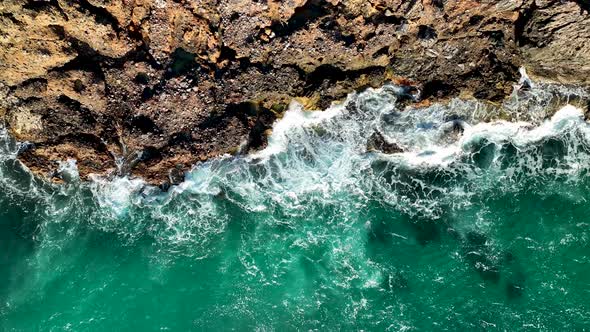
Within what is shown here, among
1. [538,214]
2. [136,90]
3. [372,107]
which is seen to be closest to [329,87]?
[372,107]

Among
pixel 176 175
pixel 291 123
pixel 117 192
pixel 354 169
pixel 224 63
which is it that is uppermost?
pixel 224 63

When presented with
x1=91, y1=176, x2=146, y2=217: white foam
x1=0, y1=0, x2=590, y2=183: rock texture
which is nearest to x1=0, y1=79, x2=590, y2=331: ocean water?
x1=91, y1=176, x2=146, y2=217: white foam

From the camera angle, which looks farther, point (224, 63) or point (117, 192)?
point (117, 192)

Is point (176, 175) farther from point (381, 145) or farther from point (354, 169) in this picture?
point (381, 145)

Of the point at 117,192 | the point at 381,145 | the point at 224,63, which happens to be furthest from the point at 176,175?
the point at 381,145

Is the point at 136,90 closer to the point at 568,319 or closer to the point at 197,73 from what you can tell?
the point at 197,73

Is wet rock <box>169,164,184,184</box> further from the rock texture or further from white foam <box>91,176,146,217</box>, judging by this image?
white foam <box>91,176,146,217</box>

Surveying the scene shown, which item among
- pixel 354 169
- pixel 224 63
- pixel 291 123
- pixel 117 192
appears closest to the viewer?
pixel 224 63
